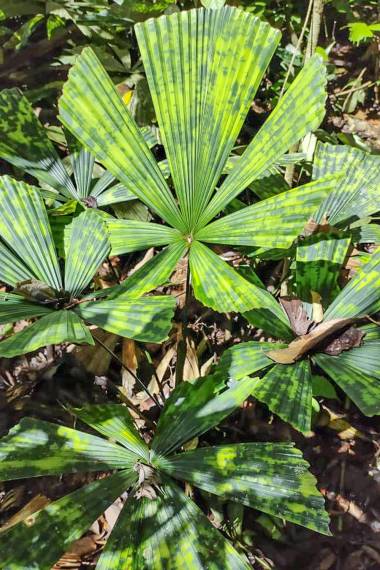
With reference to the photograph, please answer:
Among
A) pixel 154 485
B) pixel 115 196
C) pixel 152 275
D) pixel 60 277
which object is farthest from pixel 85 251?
pixel 154 485

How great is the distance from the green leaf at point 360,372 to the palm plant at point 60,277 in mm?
374

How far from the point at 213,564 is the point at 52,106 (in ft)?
6.13

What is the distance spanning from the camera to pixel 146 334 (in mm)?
1012

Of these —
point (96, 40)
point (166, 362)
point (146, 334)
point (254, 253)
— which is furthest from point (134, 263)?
point (146, 334)

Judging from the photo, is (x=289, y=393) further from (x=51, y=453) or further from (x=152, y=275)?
(x=51, y=453)

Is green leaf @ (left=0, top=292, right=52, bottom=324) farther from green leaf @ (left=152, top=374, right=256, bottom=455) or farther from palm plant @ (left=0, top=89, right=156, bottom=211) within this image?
palm plant @ (left=0, top=89, right=156, bottom=211)

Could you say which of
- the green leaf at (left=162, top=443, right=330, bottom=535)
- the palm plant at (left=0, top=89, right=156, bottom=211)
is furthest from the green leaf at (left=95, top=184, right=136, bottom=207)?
the green leaf at (left=162, top=443, right=330, bottom=535)

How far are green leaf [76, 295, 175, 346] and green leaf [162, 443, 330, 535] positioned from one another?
0.30 meters

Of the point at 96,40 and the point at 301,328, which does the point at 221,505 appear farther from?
the point at 96,40

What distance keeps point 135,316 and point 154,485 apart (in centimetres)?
34

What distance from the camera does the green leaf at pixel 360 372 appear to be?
1.02m

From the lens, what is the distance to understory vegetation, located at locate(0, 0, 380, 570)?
1.05m

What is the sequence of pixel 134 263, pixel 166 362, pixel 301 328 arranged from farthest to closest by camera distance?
pixel 134 263
pixel 166 362
pixel 301 328

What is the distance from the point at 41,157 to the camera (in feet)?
5.45
